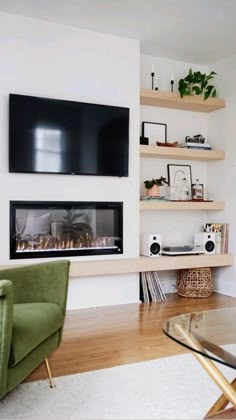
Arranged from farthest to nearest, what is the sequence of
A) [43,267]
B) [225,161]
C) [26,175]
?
1. [225,161]
2. [26,175]
3. [43,267]

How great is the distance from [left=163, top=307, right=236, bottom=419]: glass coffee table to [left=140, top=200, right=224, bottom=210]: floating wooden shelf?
208 cm

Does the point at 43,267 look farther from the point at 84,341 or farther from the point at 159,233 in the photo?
the point at 159,233

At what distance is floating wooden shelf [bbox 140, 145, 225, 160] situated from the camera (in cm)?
432

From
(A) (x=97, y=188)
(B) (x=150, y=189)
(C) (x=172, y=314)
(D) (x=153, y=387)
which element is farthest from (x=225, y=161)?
(D) (x=153, y=387)

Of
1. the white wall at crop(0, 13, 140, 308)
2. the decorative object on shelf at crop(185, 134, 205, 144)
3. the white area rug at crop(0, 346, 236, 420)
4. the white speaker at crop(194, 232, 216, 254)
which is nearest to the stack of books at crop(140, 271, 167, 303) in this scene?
the white wall at crop(0, 13, 140, 308)

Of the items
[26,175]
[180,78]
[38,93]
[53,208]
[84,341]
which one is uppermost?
[180,78]

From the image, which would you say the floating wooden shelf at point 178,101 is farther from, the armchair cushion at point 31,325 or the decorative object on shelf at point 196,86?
the armchair cushion at point 31,325

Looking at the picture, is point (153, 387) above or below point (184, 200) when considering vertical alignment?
below

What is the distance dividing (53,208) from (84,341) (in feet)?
4.47

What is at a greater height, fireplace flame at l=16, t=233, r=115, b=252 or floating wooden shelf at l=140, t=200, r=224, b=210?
floating wooden shelf at l=140, t=200, r=224, b=210

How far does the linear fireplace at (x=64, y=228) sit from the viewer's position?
3703mm

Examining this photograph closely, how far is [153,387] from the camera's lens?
2.20m

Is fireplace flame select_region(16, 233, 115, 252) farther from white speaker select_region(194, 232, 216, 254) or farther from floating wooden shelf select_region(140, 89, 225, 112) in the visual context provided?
floating wooden shelf select_region(140, 89, 225, 112)

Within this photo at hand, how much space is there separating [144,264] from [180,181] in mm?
1222
